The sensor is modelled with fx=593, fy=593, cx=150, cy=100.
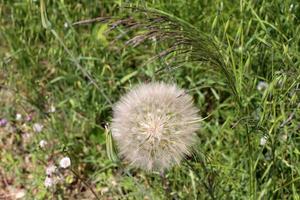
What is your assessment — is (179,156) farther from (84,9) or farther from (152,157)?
(84,9)

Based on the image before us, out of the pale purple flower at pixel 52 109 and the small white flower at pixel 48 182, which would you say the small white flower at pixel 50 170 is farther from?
the pale purple flower at pixel 52 109

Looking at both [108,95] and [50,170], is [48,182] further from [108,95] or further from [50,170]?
[108,95]

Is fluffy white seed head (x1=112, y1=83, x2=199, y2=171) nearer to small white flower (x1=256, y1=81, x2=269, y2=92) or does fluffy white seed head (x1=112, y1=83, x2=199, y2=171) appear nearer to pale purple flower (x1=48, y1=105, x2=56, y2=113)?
small white flower (x1=256, y1=81, x2=269, y2=92)

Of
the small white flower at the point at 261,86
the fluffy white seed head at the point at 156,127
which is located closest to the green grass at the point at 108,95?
the small white flower at the point at 261,86

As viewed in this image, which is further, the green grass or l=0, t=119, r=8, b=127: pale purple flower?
l=0, t=119, r=8, b=127: pale purple flower

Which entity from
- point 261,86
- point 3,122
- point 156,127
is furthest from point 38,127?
point 156,127

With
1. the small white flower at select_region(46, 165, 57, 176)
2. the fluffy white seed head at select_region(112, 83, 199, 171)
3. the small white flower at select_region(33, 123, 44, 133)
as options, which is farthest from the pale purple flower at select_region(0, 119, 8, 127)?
the fluffy white seed head at select_region(112, 83, 199, 171)

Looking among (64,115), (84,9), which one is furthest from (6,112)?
(84,9)
